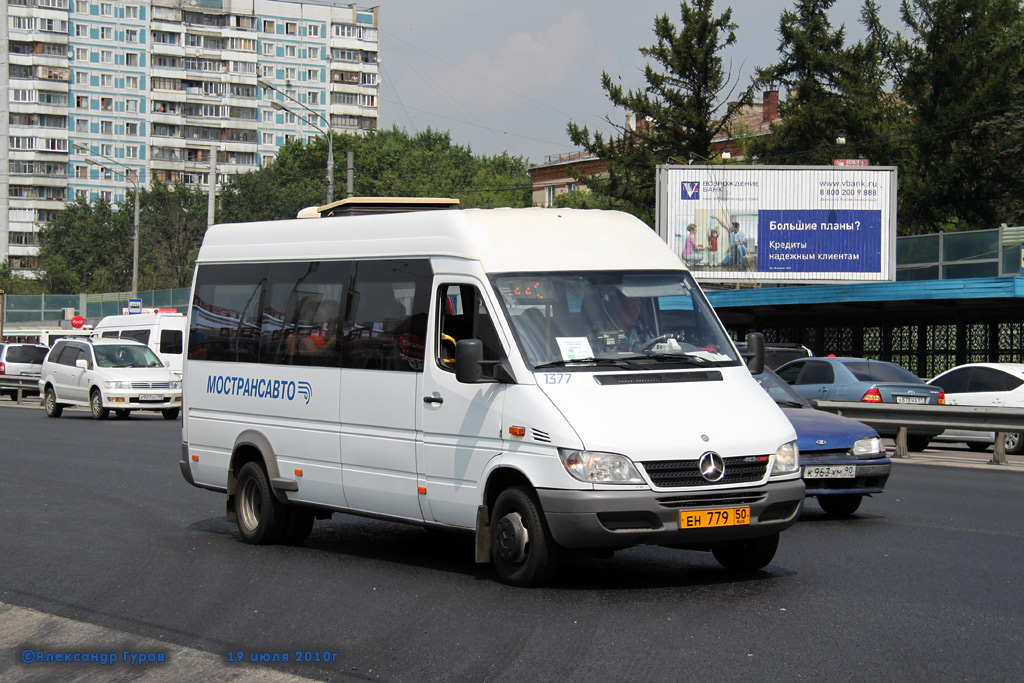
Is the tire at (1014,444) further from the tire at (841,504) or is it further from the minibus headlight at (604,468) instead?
the minibus headlight at (604,468)

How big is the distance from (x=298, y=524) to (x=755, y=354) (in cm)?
396

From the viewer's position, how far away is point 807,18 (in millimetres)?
63062

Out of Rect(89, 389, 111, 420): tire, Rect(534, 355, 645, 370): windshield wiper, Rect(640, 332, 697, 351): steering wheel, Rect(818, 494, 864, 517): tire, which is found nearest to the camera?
Rect(534, 355, 645, 370): windshield wiper

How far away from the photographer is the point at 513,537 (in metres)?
8.50

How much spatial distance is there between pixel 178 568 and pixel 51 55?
129917 millimetres

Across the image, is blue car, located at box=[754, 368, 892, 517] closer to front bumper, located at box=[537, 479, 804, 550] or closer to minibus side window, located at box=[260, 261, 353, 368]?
front bumper, located at box=[537, 479, 804, 550]

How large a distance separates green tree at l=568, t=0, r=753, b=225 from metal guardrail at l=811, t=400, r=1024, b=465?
41.0m

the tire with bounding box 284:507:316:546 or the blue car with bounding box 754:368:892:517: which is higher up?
the blue car with bounding box 754:368:892:517

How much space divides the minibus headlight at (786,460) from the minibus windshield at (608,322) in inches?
29.2

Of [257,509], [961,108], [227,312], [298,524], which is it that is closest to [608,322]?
[298,524]

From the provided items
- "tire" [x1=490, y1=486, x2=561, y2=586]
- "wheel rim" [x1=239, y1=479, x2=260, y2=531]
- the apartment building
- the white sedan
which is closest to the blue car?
"tire" [x1=490, y1=486, x2=561, y2=586]

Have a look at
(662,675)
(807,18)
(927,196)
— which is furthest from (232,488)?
(807,18)

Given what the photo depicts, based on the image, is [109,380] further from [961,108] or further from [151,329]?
[961,108]

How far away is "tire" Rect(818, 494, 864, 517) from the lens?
1259 cm
